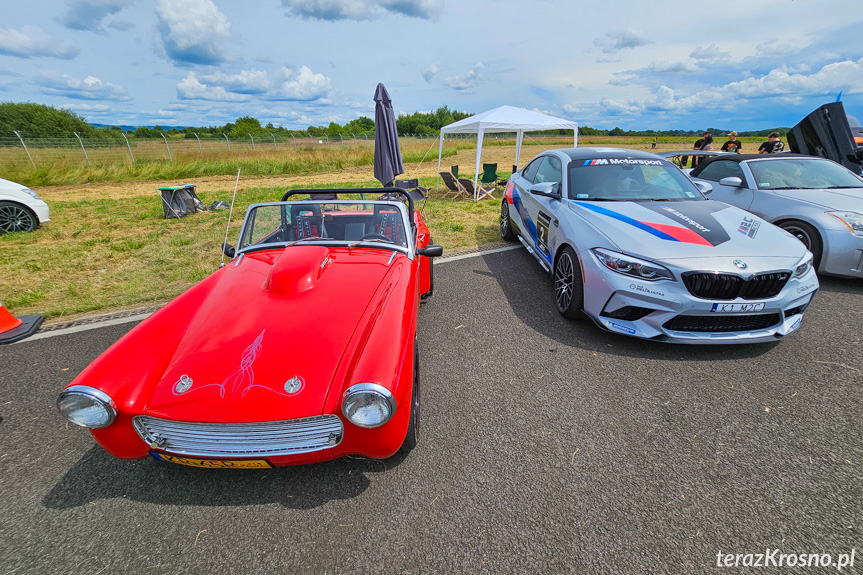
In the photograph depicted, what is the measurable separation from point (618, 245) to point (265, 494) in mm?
3183

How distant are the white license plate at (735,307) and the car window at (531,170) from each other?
339cm

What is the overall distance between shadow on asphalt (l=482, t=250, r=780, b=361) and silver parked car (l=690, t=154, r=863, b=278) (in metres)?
2.18

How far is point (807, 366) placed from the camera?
120 inches

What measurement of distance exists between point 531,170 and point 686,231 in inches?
120

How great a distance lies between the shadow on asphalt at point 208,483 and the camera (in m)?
2.03

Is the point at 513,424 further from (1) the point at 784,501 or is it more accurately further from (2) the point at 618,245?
(2) the point at 618,245

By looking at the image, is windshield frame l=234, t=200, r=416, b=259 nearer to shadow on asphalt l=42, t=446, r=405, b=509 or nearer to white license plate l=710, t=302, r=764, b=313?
shadow on asphalt l=42, t=446, r=405, b=509

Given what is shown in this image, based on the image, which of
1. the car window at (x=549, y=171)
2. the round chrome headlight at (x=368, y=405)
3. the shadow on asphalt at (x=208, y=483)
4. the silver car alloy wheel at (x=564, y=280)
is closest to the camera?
the round chrome headlight at (x=368, y=405)

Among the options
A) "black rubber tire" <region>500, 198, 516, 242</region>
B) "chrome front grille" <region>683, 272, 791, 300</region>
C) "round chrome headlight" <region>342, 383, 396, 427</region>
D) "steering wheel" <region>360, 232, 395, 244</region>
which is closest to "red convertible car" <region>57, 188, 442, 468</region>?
"round chrome headlight" <region>342, 383, 396, 427</region>

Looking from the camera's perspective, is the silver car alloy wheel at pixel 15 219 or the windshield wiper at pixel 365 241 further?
the silver car alloy wheel at pixel 15 219

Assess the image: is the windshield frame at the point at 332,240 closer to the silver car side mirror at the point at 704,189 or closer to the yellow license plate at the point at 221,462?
the yellow license plate at the point at 221,462

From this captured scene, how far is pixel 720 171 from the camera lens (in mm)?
6023

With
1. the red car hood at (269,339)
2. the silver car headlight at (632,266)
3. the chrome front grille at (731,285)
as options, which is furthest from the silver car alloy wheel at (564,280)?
the red car hood at (269,339)

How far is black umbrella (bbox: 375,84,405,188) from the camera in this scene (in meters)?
8.17
